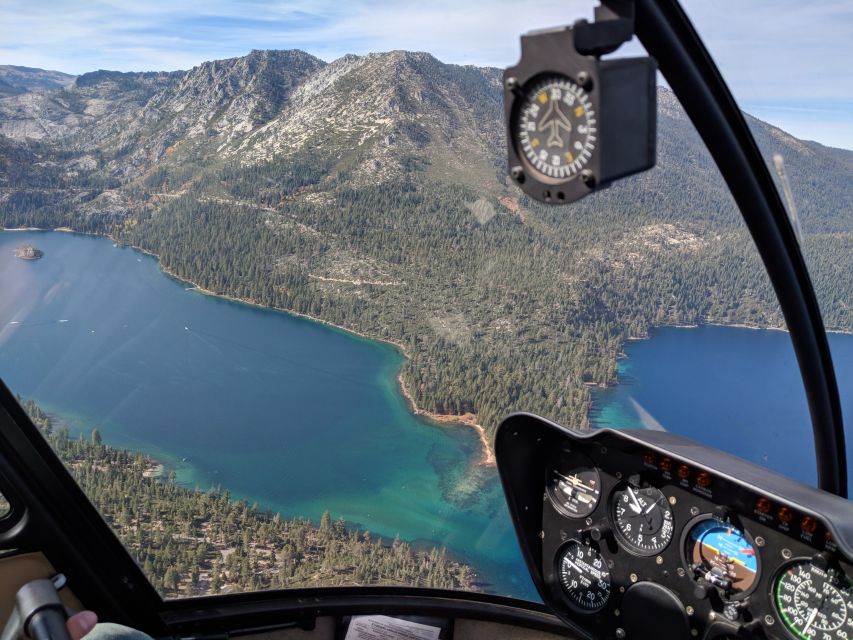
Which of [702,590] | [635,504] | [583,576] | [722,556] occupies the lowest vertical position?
[583,576]

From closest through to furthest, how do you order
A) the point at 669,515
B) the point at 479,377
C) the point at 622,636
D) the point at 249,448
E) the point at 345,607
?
the point at 669,515 < the point at 622,636 < the point at 345,607 < the point at 249,448 < the point at 479,377

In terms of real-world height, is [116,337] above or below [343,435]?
above

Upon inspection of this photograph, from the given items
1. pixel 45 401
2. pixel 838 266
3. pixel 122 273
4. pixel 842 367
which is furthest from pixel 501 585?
pixel 122 273

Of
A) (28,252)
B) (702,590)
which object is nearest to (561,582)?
(702,590)

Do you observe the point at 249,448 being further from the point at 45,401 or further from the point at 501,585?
the point at 501,585

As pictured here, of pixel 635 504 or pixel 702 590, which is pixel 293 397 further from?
pixel 702 590

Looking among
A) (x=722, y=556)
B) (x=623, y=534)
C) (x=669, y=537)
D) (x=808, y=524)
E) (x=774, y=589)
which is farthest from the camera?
(x=623, y=534)
